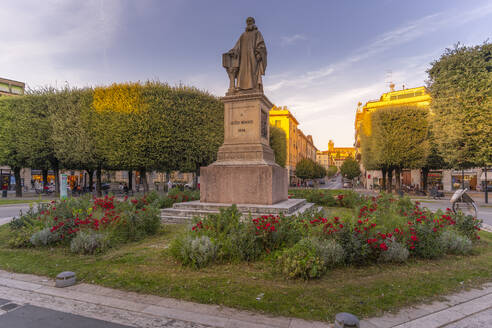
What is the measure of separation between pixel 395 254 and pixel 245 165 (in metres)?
5.79

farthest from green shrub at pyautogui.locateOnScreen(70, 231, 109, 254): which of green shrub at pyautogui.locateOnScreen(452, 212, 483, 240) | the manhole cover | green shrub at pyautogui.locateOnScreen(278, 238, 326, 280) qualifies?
green shrub at pyautogui.locateOnScreen(452, 212, 483, 240)

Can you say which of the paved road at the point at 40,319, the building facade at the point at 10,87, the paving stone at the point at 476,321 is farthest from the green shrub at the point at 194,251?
the building facade at the point at 10,87

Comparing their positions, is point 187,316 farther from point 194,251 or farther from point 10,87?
point 10,87

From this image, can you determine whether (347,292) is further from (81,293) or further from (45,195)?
(45,195)

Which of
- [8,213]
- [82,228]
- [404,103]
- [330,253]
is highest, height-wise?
[404,103]

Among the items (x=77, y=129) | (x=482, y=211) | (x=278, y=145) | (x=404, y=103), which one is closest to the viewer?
(x=482, y=211)

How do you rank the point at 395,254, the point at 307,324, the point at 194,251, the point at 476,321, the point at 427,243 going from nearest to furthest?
the point at 307,324 < the point at 476,321 < the point at 194,251 < the point at 395,254 < the point at 427,243

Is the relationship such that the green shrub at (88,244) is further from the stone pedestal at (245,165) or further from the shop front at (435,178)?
the shop front at (435,178)

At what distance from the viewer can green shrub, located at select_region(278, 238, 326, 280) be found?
445 cm

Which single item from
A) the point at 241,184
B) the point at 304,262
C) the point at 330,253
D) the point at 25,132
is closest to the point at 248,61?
the point at 241,184

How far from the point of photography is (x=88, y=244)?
20.3 feet

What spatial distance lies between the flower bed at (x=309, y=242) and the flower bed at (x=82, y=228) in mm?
2399

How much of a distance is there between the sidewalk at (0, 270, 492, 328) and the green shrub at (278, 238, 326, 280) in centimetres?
120

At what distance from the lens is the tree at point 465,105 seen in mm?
19047
